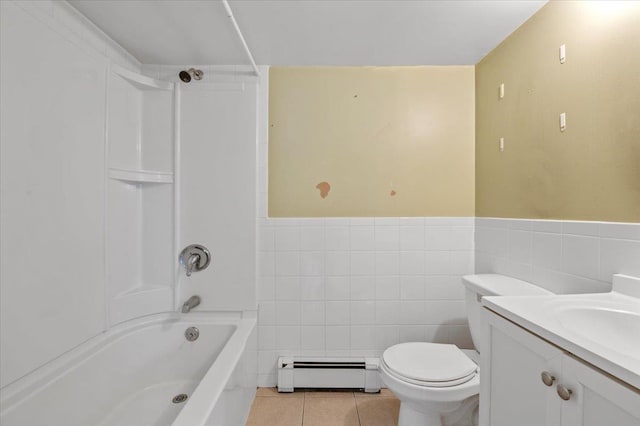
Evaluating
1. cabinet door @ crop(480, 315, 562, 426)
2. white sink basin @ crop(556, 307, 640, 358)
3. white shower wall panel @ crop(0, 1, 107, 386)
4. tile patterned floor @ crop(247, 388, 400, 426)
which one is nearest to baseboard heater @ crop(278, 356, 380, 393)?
tile patterned floor @ crop(247, 388, 400, 426)

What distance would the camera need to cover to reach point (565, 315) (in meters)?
0.89

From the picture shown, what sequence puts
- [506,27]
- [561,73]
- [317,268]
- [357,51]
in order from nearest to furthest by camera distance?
[561,73]
[506,27]
[357,51]
[317,268]

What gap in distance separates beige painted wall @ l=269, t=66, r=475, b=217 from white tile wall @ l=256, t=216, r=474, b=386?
5.7 inches

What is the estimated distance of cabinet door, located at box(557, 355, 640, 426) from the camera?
1.83 feet

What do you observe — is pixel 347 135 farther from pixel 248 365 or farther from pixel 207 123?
pixel 248 365

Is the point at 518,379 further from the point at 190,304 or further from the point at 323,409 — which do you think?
the point at 190,304

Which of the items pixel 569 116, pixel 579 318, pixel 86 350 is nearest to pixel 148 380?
pixel 86 350

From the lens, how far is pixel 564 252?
124cm

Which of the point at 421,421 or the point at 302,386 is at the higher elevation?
the point at 421,421

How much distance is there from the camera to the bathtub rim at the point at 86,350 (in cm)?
100

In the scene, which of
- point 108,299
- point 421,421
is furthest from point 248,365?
point 421,421

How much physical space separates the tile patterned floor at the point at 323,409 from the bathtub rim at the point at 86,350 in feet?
1.66

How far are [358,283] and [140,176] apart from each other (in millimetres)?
1524

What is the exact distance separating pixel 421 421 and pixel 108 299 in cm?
172
